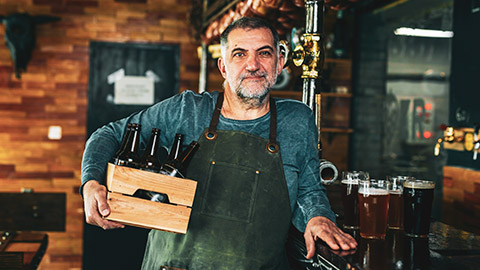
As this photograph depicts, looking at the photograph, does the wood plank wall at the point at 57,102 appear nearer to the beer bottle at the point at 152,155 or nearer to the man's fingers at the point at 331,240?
the beer bottle at the point at 152,155

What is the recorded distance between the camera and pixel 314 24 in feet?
7.60

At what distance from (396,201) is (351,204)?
164 mm

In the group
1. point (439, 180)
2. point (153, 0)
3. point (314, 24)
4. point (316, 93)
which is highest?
point (153, 0)

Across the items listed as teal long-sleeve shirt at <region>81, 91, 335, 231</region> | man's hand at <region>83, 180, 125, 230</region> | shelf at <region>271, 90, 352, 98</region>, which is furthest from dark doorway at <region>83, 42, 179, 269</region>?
man's hand at <region>83, 180, 125, 230</region>

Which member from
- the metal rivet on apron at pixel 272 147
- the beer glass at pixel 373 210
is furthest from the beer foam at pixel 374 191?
the metal rivet on apron at pixel 272 147

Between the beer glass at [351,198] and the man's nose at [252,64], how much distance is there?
0.54 meters

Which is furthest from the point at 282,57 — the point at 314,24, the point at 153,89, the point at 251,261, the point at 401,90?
the point at 401,90

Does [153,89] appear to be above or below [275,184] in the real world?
above

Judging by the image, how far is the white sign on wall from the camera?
17.4ft

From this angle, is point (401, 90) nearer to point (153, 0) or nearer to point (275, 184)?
point (153, 0)

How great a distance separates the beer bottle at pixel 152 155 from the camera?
1939 mm

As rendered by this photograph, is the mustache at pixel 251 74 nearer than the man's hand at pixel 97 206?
No

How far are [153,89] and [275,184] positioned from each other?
368cm

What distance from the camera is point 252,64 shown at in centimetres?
193
